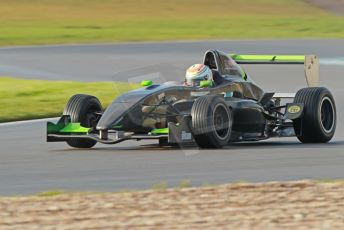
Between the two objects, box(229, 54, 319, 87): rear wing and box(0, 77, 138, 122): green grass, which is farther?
box(0, 77, 138, 122): green grass

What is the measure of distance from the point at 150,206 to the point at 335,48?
2899 cm

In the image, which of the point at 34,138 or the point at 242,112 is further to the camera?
the point at 34,138

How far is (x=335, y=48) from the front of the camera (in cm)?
3678

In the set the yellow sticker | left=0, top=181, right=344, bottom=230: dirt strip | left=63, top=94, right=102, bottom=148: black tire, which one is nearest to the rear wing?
the yellow sticker

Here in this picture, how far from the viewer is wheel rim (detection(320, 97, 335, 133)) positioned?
1480 centimetres

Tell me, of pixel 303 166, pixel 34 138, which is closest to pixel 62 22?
pixel 34 138

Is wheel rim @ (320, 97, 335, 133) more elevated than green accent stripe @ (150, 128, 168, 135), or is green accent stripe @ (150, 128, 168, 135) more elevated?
wheel rim @ (320, 97, 335, 133)

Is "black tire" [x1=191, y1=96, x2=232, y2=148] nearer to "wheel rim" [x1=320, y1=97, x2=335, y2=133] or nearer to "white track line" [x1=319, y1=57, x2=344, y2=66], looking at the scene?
"wheel rim" [x1=320, y1=97, x2=335, y2=133]

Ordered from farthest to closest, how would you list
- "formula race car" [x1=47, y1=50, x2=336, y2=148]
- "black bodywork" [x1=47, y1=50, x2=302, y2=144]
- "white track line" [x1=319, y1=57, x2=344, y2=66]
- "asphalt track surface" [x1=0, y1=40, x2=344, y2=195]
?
"white track line" [x1=319, y1=57, x2=344, y2=66], "black bodywork" [x1=47, y1=50, x2=302, y2=144], "formula race car" [x1=47, y1=50, x2=336, y2=148], "asphalt track surface" [x1=0, y1=40, x2=344, y2=195]

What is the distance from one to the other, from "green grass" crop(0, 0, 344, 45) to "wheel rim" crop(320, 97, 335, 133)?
2797 cm

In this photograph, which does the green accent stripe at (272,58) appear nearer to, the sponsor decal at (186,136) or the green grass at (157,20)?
the sponsor decal at (186,136)

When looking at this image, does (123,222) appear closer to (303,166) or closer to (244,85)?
(303,166)

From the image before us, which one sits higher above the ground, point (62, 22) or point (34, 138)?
point (62, 22)

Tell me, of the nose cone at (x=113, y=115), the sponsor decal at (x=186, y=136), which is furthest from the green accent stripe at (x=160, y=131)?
the nose cone at (x=113, y=115)
